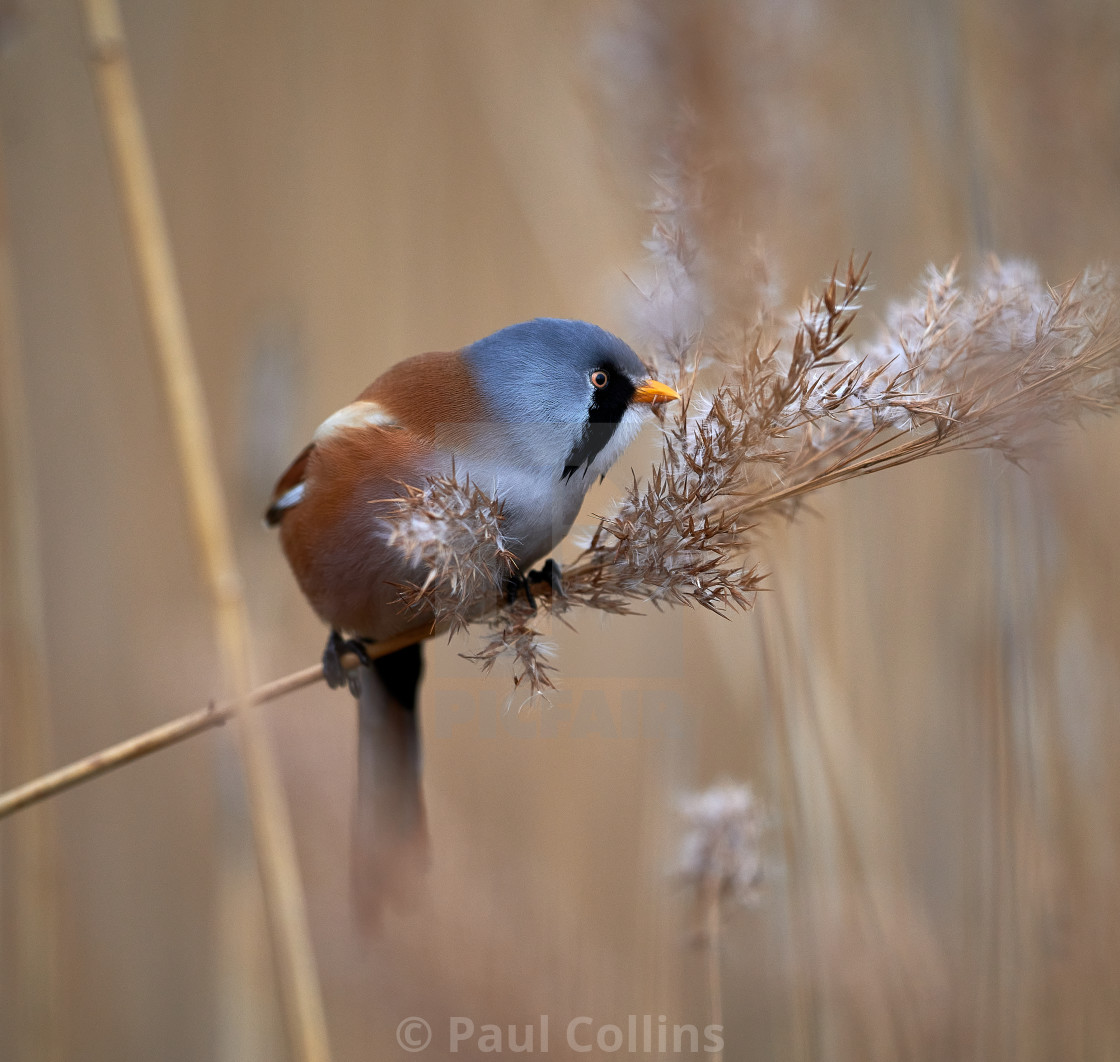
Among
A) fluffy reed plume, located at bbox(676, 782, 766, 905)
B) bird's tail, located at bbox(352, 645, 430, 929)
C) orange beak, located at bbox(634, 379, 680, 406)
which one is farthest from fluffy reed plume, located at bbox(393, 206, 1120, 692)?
bird's tail, located at bbox(352, 645, 430, 929)

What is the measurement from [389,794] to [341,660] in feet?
0.89

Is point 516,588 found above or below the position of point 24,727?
above

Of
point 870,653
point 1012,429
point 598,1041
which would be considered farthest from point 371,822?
point 1012,429

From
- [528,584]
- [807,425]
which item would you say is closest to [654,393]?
[807,425]

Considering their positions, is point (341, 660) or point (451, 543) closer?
point (451, 543)

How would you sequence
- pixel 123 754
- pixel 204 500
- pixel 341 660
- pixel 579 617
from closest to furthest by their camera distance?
pixel 123 754, pixel 204 500, pixel 341 660, pixel 579 617

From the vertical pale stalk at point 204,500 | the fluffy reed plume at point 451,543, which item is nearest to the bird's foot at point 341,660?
the vertical pale stalk at point 204,500

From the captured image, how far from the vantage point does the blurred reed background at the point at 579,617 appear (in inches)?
61.1

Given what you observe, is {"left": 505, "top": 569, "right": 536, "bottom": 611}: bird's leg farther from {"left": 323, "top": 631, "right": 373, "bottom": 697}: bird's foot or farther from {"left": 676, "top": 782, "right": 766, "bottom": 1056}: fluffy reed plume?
{"left": 676, "top": 782, "right": 766, "bottom": 1056}: fluffy reed plume

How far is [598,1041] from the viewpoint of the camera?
1.56 m

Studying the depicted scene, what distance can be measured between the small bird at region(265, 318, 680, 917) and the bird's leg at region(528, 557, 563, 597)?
0.03 meters

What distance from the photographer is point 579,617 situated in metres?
1.99

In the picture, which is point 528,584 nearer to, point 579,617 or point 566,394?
point 566,394

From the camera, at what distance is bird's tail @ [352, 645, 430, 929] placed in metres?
1.56
